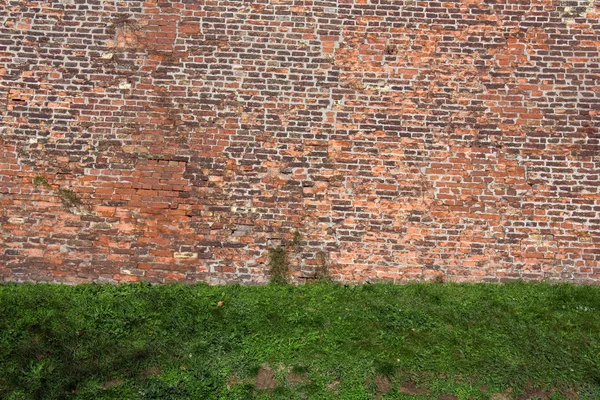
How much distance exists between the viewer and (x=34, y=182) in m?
7.16

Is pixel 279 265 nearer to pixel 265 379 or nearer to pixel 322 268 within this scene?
pixel 322 268

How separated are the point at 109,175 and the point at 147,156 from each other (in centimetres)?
51

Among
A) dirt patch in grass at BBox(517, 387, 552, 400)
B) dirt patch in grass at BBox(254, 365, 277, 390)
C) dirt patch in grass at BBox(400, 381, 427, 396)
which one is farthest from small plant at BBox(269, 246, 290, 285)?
dirt patch in grass at BBox(517, 387, 552, 400)

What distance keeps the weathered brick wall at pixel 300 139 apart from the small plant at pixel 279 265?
3.4 inches

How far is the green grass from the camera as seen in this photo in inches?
222

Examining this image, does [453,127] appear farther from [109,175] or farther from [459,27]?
[109,175]

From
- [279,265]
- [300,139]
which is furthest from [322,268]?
[300,139]

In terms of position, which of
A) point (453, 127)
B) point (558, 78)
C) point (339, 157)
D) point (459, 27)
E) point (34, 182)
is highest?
point (459, 27)

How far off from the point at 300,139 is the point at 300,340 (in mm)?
2472

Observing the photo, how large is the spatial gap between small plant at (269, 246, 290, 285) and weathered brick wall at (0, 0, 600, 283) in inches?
3.4

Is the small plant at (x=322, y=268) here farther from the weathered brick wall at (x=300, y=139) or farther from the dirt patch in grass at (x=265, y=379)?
the dirt patch in grass at (x=265, y=379)

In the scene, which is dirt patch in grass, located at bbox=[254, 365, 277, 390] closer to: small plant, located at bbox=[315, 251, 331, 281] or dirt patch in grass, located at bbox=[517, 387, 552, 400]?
small plant, located at bbox=[315, 251, 331, 281]

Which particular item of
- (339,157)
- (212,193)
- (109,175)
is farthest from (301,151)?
(109,175)

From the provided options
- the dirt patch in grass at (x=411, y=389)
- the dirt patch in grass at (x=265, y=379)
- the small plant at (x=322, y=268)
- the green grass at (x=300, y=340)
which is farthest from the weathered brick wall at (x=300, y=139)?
the dirt patch in grass at (x=411, y=389)
